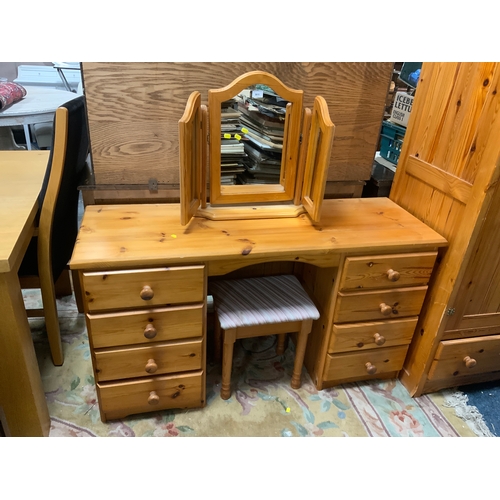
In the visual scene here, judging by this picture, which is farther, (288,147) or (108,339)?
(288,147)

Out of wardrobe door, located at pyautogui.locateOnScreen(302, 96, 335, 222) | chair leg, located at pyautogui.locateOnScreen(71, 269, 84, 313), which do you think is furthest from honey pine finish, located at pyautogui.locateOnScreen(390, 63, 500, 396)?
chair leg, located at pyautogui.locateOnScreen(71, 269, 84, 313)

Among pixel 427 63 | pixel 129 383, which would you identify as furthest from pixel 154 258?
pixel 427 63

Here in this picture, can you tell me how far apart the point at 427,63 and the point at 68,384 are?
1716 mm

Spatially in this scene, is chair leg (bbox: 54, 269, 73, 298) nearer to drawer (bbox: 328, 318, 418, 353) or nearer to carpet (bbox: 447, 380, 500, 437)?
drawer (bbox: 328, 318, 418, 353)

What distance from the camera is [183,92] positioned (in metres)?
1.29

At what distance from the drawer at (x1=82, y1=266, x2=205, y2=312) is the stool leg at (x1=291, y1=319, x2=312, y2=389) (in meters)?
0.44

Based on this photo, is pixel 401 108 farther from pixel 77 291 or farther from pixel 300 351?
pixel 77 291

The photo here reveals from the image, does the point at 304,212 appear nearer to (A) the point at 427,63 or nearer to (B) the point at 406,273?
(B) the point at 406,273

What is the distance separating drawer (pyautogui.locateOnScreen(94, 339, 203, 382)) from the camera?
3.97ft

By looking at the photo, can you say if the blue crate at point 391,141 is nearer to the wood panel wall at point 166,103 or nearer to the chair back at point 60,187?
the wood panel wall at point 166,103

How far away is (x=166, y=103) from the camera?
51.3 inches

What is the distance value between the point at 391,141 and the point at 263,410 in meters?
1.27

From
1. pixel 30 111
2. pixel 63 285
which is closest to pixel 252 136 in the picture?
pixel 63 285

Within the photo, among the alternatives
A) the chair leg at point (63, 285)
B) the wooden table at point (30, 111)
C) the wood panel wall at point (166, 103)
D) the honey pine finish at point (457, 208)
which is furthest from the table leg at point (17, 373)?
the wooden table at point (30, 111)
